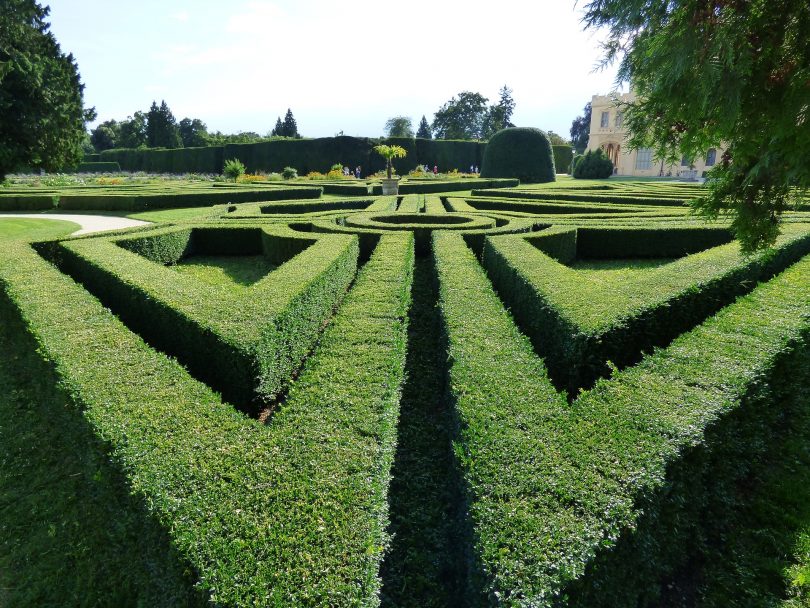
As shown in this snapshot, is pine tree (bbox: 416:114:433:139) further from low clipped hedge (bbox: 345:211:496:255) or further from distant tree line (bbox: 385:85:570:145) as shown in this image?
low clipped hedge (bbox: 345:211:496:255)

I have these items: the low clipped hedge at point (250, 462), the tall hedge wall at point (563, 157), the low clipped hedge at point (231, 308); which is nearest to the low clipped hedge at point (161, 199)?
the low clipped hedge at point (231, 308)

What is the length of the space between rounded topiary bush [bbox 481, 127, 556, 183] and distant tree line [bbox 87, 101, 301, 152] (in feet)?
102

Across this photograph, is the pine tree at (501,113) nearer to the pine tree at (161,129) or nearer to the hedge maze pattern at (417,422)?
the pine tree at (161,129)

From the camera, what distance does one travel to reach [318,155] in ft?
140

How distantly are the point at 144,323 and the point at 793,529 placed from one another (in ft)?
22.0

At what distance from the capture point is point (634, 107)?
4242mm

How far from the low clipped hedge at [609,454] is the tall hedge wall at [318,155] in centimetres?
4092

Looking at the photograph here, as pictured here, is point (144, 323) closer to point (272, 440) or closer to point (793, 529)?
point (272, 440)

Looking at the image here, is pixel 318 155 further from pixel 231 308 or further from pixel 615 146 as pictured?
pixel 231 308

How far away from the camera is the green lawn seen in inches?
532

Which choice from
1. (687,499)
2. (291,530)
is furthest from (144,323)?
(687,499)

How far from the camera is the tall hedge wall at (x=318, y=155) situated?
4266cm

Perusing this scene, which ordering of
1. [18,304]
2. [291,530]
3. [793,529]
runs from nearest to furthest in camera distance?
[291,530] < [793,529] < [18,304]

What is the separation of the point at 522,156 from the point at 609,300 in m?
29.3
